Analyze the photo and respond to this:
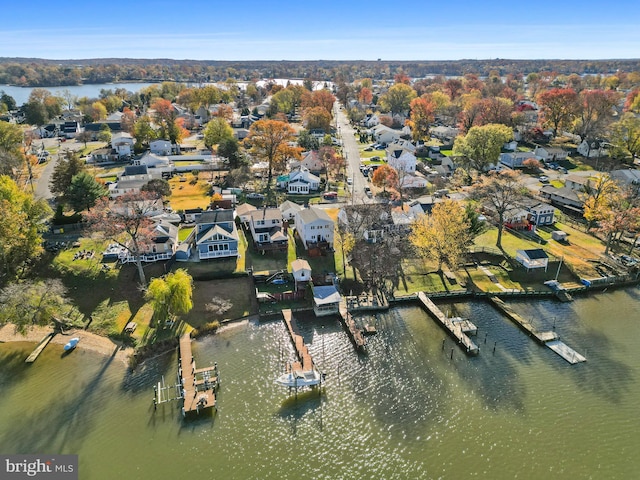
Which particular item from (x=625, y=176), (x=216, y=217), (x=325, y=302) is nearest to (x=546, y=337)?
(x=325, y=302)

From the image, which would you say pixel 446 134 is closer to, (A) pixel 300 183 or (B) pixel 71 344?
(A) pixel 300 183

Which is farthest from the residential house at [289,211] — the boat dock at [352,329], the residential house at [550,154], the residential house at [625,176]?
the residential house at [550,154]

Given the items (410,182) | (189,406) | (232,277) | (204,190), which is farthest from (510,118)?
(189,406)

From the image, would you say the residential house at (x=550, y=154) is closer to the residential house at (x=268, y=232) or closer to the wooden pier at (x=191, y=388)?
the residential house at (x=268, y=232)

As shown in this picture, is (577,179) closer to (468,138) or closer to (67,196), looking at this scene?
(468,138)

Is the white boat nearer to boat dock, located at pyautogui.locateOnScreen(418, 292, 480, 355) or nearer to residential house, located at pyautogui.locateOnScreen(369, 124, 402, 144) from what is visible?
boat dock, located at pyautogui.locateOnScreen(418, 292, 480, 355)

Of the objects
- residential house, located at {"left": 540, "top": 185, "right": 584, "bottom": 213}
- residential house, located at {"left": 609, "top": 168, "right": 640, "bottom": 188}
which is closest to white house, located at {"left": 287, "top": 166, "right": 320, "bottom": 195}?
residential house, located at {"left": 540, "top": 185, "right": 584, "bottom": 213}
